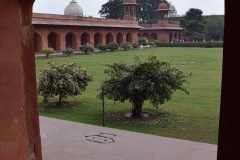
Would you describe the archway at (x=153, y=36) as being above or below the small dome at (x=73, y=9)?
below

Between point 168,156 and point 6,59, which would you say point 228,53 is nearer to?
point 6,59

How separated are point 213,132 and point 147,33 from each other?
39.2 m

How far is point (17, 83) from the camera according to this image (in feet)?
10.5

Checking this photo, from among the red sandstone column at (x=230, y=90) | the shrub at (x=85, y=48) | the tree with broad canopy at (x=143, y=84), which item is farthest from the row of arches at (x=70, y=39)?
the red sandstone column at (x=230, y=90)

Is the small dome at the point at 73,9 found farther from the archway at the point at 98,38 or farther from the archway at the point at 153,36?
the archway at the point at 153,36

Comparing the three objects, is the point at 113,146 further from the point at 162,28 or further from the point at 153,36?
the point at 153,36

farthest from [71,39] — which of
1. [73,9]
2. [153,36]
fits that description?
[153,36]

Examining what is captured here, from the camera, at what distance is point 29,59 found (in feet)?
10.9

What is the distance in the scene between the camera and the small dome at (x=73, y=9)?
101 ft

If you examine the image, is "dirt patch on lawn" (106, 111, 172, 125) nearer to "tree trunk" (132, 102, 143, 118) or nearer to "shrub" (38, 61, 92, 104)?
"tree trunk" (132, 102, 143, 118)

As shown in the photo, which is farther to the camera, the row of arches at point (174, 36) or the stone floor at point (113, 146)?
the row of arches at point (174, 36)

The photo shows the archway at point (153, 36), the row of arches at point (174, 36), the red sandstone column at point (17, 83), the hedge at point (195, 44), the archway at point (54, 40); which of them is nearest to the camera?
the red sandstone column at point (17, 83)

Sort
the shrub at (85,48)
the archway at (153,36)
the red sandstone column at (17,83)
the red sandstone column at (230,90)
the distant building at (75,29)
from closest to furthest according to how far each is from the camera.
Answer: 1. the red sandstone column at (230,90)
2. the red sandstone column at (17,83)
3. the shrub at (85,48)
4. the distant building at (75,29)
5. the archway at (153,36)

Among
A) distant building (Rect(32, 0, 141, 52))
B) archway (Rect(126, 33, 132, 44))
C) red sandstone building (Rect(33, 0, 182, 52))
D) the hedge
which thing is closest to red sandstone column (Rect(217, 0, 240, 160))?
distant building (Rect(32, 0, 141, 52))
